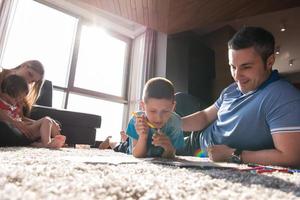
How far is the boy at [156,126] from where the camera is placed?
923 mm

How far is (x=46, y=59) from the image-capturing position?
11.1ft

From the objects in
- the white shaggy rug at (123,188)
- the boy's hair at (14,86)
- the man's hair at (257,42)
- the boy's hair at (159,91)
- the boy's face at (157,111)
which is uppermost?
the man's hair at (257,42)

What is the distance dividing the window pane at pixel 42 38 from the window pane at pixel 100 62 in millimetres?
225

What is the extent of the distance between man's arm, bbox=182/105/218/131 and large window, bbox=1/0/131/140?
250cm

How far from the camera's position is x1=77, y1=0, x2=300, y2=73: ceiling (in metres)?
2.64

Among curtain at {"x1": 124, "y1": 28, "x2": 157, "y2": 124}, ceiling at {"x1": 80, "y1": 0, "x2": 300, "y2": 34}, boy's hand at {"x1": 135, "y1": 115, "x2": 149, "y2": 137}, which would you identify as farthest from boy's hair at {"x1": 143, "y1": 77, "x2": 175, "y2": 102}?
curtain at {"x1": 124, "y1": 28, "x2": 157, "y2": 124}

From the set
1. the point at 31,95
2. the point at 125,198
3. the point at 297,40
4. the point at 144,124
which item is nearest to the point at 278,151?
the point at 144,124

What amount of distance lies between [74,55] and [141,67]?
1072mm

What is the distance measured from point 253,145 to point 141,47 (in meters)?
3.38

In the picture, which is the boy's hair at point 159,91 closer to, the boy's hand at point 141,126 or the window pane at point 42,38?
the boy's hand at point 141,126

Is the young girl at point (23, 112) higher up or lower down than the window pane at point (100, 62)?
lower down

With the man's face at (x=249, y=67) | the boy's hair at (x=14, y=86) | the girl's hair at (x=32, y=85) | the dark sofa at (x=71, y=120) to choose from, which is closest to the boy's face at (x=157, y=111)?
the man's face at (x=249, y=67)

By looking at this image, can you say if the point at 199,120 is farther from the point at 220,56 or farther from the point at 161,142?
the point at 220,56

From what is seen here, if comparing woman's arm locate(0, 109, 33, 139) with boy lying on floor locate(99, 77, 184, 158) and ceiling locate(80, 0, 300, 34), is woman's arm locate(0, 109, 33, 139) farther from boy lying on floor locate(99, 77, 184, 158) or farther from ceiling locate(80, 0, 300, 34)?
ceiling locate(80, 0, 300, 34)
